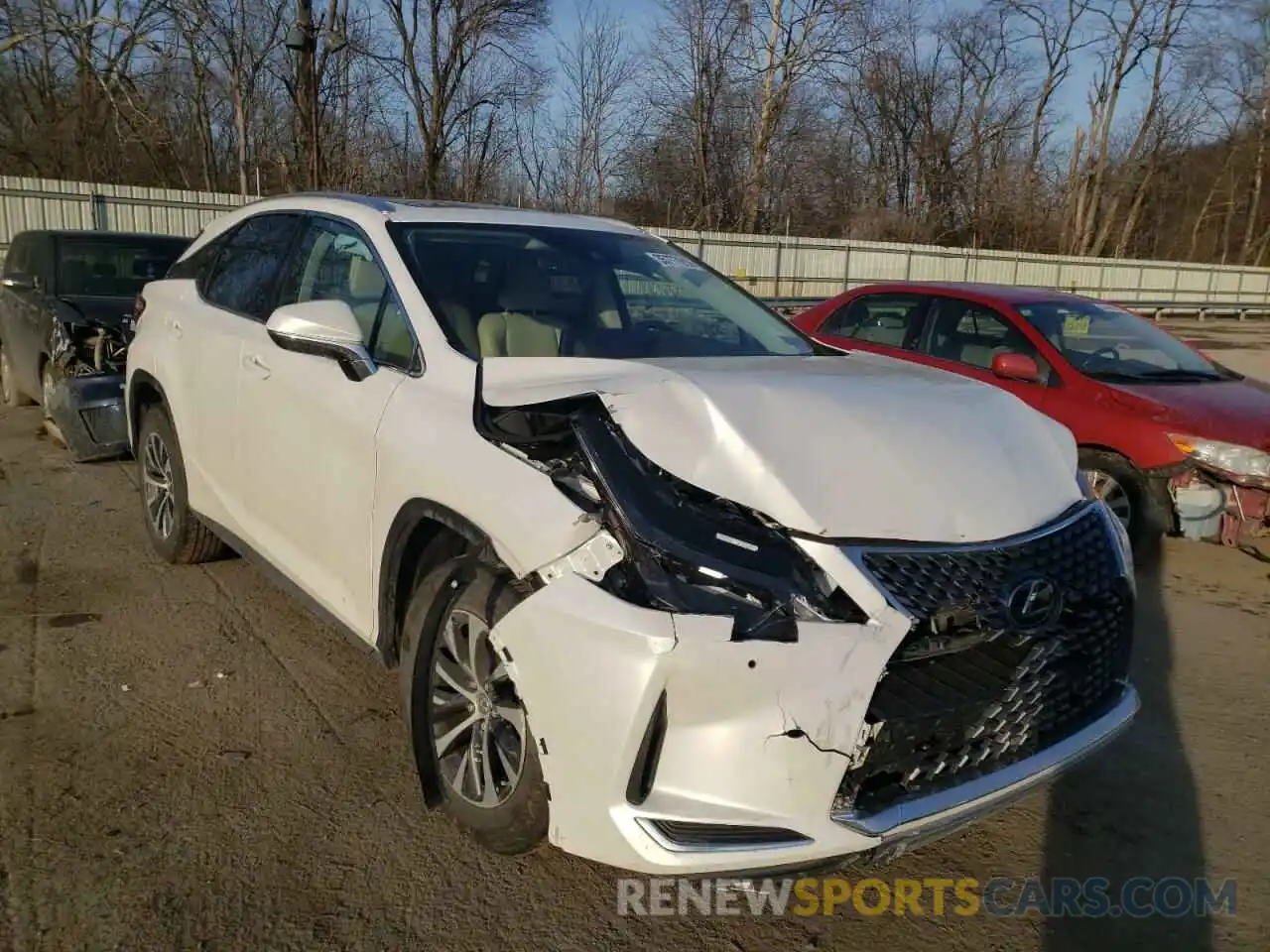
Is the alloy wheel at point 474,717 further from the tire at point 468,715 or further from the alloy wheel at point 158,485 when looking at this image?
the alloy wheel at point 158,485

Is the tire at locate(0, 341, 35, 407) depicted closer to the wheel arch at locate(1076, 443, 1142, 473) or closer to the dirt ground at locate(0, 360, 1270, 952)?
the dirt ground at locate(0, 360, 1270, 952)

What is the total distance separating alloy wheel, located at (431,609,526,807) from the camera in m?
2.59

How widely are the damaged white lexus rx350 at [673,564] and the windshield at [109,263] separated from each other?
19.0ft

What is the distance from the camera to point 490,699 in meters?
2.64

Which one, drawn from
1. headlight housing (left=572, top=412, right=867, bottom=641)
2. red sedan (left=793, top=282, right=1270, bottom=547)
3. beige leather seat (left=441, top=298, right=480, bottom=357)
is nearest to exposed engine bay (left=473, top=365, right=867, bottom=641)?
headlight housing (left=572, top=412, right=867, bottom=641)

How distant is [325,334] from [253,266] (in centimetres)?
157

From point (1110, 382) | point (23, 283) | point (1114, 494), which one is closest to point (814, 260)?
point (1110, 382)

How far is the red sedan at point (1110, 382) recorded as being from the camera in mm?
5656

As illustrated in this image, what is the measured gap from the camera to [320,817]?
2955 millimetres

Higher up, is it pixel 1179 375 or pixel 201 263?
pixel 201 263

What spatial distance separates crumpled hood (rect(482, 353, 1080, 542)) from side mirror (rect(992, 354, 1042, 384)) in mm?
3490

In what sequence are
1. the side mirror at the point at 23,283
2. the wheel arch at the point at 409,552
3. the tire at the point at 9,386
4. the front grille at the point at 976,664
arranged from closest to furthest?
1. the front grille at the point at 976,664
2. the wheel arch at the point at 409,552
3. the side mirror at the point at 23,283
4. the tire at the point at 9,386

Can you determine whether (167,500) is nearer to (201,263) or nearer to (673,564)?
(201,263)

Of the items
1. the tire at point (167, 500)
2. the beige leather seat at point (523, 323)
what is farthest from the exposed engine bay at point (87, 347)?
the beige leather seat at point (523, 323)
